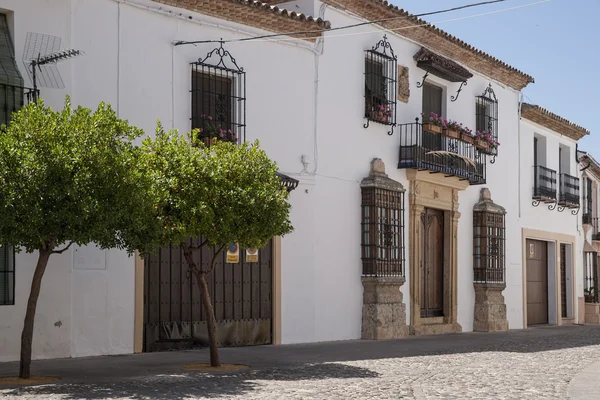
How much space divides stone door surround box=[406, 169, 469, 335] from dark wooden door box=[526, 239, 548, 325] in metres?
4.74

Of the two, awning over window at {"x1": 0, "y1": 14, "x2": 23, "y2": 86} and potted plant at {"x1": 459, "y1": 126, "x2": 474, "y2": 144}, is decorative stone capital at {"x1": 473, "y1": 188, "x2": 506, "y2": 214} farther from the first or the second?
A: awning over window at {"x1": 0, "y1": 14, "x2": 23, "y2": 86}

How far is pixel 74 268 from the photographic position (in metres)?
11.9

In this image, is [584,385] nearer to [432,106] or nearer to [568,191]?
[432,106]

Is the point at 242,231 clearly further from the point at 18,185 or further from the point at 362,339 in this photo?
the point at 362,339

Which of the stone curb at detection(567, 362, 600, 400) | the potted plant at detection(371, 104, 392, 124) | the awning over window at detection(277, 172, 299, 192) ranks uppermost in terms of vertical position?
the potted plant at detection(371, 104, 392, 124)

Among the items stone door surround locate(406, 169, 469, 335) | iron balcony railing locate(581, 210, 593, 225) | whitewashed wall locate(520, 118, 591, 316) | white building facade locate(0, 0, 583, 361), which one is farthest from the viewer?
iron balcony railing locate(581, 210, 593, 225)

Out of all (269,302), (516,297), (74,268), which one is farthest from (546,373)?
(516,297)

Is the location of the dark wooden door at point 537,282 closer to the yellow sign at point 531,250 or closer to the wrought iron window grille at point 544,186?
the yellow sign at point 531,250

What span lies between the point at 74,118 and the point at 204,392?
9.90 feet

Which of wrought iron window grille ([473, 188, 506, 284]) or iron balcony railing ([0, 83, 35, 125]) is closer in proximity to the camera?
iron balcony railing ([0, 83, 35, 125])

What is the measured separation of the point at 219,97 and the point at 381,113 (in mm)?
4289

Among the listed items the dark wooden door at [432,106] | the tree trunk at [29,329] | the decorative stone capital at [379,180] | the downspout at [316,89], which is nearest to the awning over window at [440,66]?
the dark wooden door at [432,106]

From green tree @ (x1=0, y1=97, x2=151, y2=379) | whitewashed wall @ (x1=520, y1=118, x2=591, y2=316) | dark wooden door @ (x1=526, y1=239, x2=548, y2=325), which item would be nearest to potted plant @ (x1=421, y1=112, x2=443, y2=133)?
whitewashed wall @ (x1=520, y1=118, x2=591, y2=316)

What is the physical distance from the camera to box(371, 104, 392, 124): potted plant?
1734 centimetres
